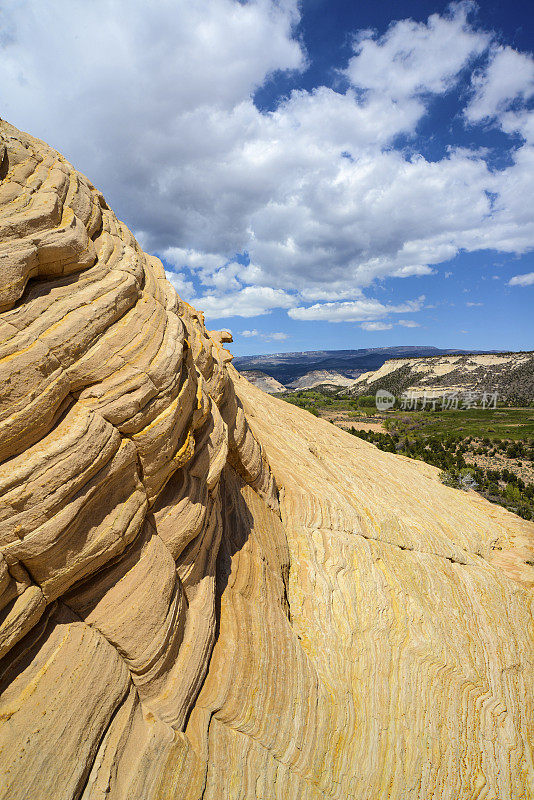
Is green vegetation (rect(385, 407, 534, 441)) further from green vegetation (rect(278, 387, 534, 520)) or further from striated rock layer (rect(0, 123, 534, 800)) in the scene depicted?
striated rock layer (rect(0, 123, 534, 800))

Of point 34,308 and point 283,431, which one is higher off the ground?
point 34,308

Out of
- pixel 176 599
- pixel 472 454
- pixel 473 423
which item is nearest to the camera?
pixel 176 599

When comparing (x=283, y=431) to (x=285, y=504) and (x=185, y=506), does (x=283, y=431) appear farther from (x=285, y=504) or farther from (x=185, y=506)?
(x=185, y=506)

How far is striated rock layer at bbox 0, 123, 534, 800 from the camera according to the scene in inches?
330

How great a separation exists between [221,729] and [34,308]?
13047 mm

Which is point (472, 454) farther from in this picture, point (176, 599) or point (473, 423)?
point (176, 599)

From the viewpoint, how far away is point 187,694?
10602mm

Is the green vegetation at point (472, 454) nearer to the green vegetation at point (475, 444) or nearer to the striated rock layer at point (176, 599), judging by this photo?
the green vegetation at point (475, 444)

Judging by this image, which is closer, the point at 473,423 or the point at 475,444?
the point at 475,444

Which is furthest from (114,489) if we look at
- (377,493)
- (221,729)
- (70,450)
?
(377,493)

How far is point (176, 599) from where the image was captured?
11.2 m

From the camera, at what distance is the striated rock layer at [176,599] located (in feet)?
27.5

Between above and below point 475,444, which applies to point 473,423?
above

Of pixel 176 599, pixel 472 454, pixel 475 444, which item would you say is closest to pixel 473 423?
pixel 475 444
